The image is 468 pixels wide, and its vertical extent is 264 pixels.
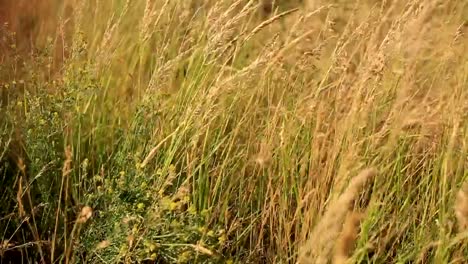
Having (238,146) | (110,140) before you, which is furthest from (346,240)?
(110,140)

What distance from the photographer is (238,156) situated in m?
2.30

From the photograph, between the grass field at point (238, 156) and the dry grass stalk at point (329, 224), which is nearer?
the dry grass stalk at point (329, 224)

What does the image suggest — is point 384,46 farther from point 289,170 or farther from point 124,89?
point 124,89

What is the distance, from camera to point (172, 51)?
2.88m

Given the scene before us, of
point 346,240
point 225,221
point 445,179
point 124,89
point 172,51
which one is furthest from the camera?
point 172,51

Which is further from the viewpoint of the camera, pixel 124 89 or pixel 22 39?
pixel 22 39

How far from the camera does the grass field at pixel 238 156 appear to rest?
2.03m

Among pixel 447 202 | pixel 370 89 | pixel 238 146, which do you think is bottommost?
pixel 447 202

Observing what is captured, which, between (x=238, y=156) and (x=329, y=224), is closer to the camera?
(x=329, y=224)

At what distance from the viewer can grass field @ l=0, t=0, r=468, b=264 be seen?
2.03 m

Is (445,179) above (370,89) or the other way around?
the other way around

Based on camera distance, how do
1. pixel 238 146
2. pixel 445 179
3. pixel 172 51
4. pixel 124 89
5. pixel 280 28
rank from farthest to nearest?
pixel 280 28 → pixel 172 51 → pixel 124 89 → pixel 238 146 → pixel 445 179

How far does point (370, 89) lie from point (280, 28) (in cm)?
99

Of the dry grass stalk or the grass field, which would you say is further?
the grass field
